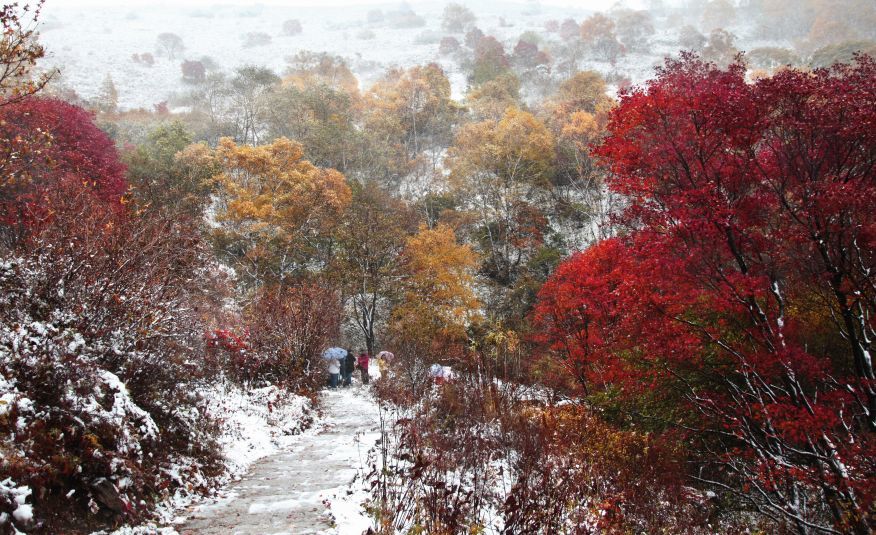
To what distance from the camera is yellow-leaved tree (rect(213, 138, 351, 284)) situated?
72.3 ft

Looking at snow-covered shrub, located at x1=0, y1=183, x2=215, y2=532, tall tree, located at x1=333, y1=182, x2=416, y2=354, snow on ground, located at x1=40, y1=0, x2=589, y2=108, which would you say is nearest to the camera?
snow-covered shrub, located at x1=0, y1=183, x2=215, y2=532

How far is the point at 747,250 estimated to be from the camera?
10070 mm

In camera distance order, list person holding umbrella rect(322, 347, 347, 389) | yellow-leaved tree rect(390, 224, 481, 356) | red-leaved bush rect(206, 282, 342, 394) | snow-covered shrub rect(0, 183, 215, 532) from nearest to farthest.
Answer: snow-covered shrub rect(0, 183, 215, 532)
red-leaved bush rect(206, 282, 342, 394)
person holding umbrella rect(322, 347, 347, 389)
yellow-leaved tree rect(390, 224, 481, 356)

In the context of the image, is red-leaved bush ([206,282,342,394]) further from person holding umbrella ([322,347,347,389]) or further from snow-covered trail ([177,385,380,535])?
snow-covered trail ([177,385,380,535])

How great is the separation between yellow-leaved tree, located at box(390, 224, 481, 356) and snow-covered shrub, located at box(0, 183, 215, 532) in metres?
14.9

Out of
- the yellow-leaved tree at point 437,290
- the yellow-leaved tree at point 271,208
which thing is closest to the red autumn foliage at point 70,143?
the yellow-leaved tree at point 271,208

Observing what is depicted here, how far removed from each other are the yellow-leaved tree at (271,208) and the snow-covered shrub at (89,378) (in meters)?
14.5

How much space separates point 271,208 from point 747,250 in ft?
61.4

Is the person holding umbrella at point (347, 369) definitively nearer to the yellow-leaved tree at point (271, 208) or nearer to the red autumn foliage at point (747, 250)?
the yellow-leaved tree at point (271, 208)

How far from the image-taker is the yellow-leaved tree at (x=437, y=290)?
2239 cm

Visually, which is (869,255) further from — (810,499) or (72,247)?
(72,247)

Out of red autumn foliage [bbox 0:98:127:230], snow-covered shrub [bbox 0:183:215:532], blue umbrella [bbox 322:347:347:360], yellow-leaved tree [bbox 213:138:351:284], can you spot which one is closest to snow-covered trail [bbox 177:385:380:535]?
snow-covered shrub [bbox 0:183:215:532]

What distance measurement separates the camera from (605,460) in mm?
7605

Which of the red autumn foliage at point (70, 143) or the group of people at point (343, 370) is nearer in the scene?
the red autumn foliage at point (70, 143)
